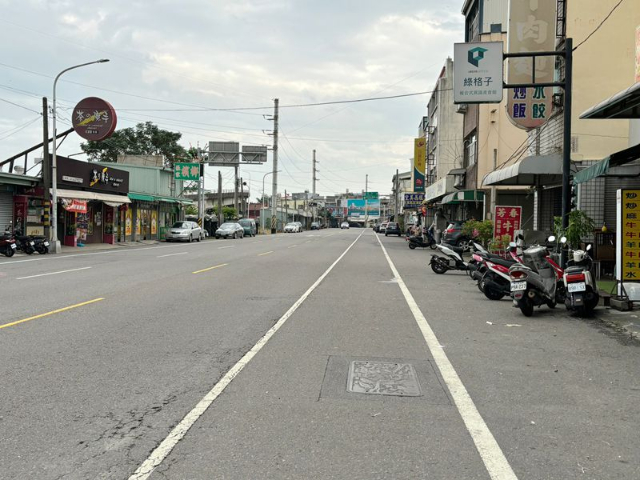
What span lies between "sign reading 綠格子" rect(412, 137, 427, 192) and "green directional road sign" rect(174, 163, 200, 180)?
2428cm

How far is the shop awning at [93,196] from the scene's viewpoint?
3044 cm

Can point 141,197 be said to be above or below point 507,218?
above

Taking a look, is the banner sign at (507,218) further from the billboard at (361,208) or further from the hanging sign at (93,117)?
the billboard at (361,208)

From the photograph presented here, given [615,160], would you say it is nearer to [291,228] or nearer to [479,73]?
[479,73]

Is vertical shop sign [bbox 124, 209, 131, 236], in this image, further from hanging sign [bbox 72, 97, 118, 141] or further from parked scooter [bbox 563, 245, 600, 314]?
parked scooter [bbox 563, 245, 600, 314]

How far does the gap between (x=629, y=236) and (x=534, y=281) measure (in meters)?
2.46

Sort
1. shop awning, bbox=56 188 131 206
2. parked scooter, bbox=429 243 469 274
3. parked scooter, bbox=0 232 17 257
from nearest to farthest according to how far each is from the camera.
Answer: parked scooter, bbox=429 243 469 274 → parked scooter, bbox=0 232 17 257 → shop awning, bbox=56 188 131 206

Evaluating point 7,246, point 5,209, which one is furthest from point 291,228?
point 7,246

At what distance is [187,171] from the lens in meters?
45.6

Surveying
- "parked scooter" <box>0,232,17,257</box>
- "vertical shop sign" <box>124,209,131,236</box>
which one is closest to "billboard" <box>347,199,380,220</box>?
"vertical shop sign" <box>124,209,131,236</box>

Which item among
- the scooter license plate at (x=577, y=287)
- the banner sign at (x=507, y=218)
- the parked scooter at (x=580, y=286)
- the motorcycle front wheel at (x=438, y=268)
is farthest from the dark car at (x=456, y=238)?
the scooter license plate at (x=577, y=287)

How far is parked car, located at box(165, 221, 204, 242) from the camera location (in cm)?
4081

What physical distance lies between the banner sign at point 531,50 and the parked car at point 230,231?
110ft

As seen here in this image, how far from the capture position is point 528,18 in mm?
18359
